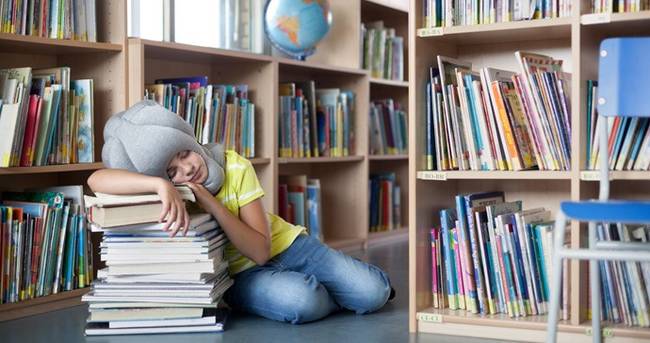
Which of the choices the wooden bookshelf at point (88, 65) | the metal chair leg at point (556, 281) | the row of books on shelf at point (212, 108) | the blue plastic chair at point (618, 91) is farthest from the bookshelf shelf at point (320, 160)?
the metal chair leg at point (556, 281)

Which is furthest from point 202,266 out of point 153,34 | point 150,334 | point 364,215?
point 364,215

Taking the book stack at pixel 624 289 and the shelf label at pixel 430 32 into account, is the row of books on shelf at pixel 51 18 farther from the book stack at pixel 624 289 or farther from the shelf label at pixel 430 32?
the book stack at pixel 624 289

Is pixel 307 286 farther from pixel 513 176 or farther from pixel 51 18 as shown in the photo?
pixel 51 18

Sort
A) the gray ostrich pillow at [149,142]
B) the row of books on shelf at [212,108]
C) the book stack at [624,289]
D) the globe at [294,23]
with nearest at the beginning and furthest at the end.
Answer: the book stack at [624,289] < the gray ostrich pillow at [149,142] < the row of books on shelf at [212,108] < the globe at [294,23]

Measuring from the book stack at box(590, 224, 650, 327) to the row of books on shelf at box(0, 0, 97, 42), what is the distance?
189 centimetres

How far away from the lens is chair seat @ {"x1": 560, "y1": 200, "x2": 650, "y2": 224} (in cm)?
174

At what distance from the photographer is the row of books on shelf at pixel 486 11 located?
2.45 metres

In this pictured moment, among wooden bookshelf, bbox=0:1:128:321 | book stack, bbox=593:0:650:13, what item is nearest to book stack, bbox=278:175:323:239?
wooden bookshelf, bbox=0:1:128:321

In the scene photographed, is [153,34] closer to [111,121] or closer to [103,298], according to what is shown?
[111,121]

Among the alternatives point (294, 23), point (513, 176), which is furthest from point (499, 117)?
point (294, 23)

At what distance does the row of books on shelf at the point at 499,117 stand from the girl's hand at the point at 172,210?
0.72 meters

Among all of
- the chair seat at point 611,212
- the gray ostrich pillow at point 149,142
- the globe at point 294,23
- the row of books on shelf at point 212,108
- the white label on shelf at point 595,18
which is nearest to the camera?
the chair seat at point 611,212

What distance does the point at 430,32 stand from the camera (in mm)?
2525

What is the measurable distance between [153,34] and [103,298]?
1.70 metres
